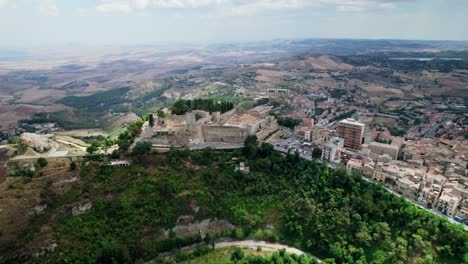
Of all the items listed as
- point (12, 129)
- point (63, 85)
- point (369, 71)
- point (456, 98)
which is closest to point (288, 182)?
point (12, 129)

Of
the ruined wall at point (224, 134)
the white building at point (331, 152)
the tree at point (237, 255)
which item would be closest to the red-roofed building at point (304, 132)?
the white building at point (331, 152)

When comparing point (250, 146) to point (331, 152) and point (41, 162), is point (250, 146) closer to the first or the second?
point (331, 152)

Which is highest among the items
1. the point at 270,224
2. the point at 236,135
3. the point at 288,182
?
the point at 236,135

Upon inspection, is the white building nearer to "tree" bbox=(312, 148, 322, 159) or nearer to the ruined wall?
"tree" bbox=(312, 148, 322, 159)

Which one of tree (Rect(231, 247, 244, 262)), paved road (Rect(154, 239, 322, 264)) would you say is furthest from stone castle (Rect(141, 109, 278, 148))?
tree (Rect(231, 247, 244, 262))

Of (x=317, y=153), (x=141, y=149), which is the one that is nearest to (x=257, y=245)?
(x=317, y=153)

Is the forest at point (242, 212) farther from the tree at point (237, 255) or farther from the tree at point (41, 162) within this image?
the tree at point (41, 162)

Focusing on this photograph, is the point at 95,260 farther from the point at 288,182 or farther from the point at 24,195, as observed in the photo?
the point at 288,182
